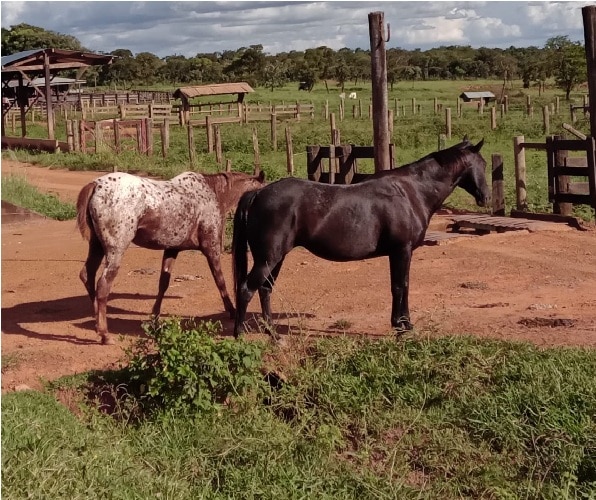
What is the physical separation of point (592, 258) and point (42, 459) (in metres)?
7.75

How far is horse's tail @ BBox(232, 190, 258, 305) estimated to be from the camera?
7.57 m

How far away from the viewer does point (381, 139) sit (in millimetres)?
11453

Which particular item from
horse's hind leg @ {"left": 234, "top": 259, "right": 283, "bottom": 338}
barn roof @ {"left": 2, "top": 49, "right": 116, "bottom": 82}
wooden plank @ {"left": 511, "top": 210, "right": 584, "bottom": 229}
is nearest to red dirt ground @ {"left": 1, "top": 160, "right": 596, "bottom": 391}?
wooden plank @ {"left": 511, "top": 210, "right": 584, "bottom": 229}

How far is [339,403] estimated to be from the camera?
20.8 ft

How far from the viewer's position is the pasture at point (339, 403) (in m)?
5.40

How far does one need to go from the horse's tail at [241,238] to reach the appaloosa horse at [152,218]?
92 cm

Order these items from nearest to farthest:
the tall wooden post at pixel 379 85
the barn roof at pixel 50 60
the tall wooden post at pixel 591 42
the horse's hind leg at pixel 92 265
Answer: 1. the horse's hind leg at pixel 92 265
2. the tall wooden post at pixel 379 85
3. the tall wooden post at pixel 591 42
4. the barn roof at pixel 50 60

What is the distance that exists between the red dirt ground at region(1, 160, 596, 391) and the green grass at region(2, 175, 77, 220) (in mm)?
3234

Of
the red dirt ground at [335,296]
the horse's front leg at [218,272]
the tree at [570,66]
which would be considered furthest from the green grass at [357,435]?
the tree at [570,66]

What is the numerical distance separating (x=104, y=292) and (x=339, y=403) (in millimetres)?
2730

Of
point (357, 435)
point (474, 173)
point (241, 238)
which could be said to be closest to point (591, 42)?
point (474, 173)

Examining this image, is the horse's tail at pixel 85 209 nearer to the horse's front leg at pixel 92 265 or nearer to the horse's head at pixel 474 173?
the horse's front leg at pixel 92 265

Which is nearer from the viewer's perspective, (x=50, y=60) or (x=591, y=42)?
(x=591, y=42)

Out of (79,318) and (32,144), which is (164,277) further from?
(32,144)
